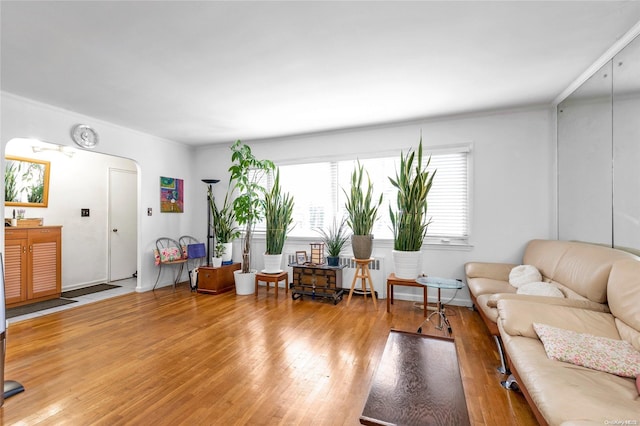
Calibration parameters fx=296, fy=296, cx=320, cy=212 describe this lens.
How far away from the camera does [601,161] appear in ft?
9.48

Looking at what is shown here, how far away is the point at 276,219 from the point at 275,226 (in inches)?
4.5

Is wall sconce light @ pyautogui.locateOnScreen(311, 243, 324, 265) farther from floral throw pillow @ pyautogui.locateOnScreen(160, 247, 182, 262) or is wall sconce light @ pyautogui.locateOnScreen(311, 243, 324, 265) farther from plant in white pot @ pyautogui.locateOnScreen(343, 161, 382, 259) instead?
floral throw pillow @ pyautogui.locateOnScreen(160, 247, 182, 262)

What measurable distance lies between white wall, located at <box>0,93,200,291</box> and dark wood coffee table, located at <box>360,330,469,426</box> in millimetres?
4665

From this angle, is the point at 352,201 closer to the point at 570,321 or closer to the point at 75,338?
the point at 570,321

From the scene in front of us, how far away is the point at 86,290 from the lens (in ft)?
16.6

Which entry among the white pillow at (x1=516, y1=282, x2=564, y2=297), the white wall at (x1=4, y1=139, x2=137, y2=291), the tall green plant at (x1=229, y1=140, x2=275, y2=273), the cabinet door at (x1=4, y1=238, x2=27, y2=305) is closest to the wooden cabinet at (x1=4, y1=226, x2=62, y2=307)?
the cabinet door at (x1=4, y1=238, x2=27, y2=305)

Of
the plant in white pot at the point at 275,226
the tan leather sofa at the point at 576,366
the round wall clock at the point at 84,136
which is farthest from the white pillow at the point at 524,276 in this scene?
the round wall clock at the point at 84,136

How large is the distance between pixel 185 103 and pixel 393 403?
388cm

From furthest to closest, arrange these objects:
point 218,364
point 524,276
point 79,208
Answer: point 79,208 < point 524,276 < point 218,364

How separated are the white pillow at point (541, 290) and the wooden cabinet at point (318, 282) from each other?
2.31 metres

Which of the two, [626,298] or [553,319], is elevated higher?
[626,298]

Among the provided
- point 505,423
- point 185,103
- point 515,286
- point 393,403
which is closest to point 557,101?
point 515,286

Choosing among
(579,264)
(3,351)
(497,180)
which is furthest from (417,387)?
(497,180)

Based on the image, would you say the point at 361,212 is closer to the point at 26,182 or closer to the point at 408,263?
the point at 408,263
